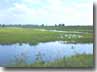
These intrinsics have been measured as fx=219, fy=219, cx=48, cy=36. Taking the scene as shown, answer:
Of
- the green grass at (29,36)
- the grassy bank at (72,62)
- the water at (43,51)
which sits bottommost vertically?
the grassy bank at (72,62)

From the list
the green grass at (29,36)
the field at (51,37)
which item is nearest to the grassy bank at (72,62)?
the field at (51,37)

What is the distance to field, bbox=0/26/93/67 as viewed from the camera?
157cm

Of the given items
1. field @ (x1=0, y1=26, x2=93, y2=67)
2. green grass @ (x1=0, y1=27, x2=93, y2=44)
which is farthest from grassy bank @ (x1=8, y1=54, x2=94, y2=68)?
green grass @ (x1=0, y1=27, x2=93, y2=44)

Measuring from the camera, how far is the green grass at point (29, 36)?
1.59 meters

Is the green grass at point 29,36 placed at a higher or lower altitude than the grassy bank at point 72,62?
higher

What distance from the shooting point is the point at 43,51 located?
159 centimetres

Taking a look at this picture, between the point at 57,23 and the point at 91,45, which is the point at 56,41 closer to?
the point at 57,23

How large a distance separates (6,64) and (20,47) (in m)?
0.16

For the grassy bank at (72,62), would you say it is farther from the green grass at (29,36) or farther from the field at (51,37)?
the green grass at (29,36)

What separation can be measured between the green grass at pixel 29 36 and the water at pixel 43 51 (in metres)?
0.03

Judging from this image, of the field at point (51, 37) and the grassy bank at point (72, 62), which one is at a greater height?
the field at point (51, 37)

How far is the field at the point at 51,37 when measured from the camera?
157 centimetres

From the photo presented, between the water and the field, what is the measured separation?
3 centimetres

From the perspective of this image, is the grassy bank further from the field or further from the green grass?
the green grass
